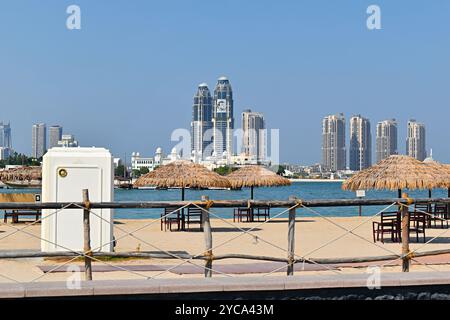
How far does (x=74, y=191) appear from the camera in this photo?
414 inches

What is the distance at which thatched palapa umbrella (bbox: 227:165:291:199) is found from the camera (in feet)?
77.4

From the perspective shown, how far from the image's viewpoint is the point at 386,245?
13.6m

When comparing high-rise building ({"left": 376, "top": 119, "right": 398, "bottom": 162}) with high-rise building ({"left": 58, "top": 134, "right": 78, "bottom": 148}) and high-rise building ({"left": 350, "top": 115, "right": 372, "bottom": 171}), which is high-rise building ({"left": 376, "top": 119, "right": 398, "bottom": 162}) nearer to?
high-rise building ({"left": 350, "top": 115, "right": 372, "bottom": 171})

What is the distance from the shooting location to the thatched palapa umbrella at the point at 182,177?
61.7 ft

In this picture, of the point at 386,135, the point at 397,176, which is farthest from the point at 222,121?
the point at 397,176

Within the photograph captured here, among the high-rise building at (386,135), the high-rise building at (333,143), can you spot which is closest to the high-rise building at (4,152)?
the high-rise building at (333,143)

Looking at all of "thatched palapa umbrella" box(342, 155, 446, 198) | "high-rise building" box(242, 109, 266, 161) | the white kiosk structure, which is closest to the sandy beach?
the white kiosk structure

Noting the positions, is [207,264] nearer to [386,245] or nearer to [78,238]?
[78,238]

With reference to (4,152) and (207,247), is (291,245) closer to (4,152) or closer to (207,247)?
(207,247)

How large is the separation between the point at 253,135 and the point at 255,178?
40.9 metres

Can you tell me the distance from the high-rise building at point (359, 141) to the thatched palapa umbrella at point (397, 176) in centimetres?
8300
